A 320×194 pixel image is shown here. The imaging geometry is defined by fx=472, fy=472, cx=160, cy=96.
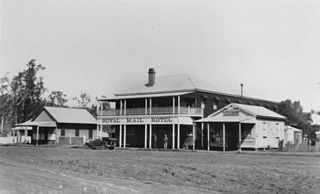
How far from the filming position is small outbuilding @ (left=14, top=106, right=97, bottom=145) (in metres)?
55.1

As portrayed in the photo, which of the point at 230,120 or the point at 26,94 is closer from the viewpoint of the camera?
the point at 230,120

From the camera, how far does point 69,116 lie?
58688mm

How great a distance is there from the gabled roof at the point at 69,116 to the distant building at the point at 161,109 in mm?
9127

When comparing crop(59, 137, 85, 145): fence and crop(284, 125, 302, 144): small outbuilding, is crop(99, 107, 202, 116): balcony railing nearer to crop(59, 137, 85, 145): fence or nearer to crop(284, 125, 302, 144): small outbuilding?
crop(59, 137, 85, 145): fence

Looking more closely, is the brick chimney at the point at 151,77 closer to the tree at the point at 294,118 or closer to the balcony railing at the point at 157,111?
the balcony railing at the point at 157,111

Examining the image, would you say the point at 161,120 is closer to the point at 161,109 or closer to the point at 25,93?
the point at 161,109

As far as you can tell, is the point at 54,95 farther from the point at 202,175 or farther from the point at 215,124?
the point at 202,175

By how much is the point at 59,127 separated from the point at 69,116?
9.40 ft

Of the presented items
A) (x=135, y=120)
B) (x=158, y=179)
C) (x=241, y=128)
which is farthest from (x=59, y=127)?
(x=158, y=179)

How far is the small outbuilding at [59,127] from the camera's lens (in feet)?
181

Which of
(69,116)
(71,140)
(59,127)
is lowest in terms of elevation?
(71,140)

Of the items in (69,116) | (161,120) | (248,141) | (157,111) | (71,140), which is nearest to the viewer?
(248,141)

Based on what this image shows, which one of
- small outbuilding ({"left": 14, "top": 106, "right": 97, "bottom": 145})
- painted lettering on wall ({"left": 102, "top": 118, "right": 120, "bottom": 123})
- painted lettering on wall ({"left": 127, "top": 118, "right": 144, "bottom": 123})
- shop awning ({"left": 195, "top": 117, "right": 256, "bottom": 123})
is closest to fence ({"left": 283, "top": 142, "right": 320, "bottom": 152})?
shop awning ({"left": 195, "top": 117, "right": 256, "bottom": 123})

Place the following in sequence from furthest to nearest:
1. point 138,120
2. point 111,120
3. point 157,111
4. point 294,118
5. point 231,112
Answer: point 294,118 < point 111,120 < point 138,120 < point 157,111 < point 231,112
